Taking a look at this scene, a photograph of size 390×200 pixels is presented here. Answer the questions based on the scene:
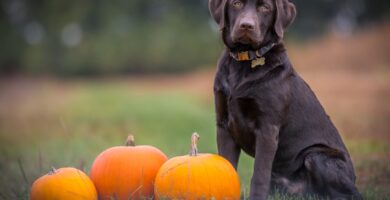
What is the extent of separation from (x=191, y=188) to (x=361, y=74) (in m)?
14.4

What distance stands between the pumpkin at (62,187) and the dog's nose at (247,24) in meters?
1.62

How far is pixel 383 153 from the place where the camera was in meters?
7.39

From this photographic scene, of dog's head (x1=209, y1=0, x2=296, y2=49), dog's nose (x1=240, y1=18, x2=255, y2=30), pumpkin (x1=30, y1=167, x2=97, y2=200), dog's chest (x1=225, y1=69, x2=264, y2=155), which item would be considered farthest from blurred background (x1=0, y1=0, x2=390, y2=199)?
dog's nose (x1=240, y1=18, x2=255, y2=30)

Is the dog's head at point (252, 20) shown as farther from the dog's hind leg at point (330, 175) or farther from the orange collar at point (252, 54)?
the dog's hind leg at point (330, 175)

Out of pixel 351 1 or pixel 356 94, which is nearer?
pixel 356 94

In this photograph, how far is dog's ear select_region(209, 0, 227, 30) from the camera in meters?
4.44

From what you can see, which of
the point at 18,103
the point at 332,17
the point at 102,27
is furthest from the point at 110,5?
the point at 18,103

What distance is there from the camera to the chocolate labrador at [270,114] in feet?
13.9

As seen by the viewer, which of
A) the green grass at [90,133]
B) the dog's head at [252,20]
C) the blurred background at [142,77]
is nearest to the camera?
the dog's head at [252,20]

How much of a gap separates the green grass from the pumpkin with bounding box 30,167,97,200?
68 centimetres

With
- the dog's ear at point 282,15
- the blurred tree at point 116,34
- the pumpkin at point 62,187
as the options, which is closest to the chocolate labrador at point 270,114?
the dog's ear at point 282,15

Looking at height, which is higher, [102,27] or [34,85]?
[102,27]

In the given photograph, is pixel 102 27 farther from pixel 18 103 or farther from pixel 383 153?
pixel 383 153

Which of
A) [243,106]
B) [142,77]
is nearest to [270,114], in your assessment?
[243,106]
